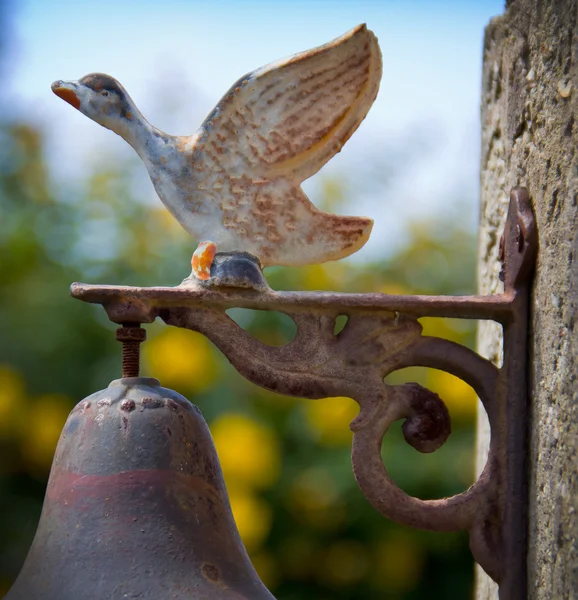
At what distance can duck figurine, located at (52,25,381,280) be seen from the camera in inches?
46.7

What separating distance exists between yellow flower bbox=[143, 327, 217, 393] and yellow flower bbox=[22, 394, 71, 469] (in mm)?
334

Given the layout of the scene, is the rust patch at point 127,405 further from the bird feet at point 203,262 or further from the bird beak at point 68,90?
the bird beak at point 68,90

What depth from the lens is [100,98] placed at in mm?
1247

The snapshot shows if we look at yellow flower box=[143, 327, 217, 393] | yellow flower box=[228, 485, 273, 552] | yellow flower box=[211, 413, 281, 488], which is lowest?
yellow flower box=[228, 485, 273, 552]

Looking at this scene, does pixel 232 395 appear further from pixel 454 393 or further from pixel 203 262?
pixel 203 262

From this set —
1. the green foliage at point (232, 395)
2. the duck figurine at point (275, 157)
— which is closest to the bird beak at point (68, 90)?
the duck figurine at point (275, 157)

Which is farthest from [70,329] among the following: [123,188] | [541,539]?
[541,539]

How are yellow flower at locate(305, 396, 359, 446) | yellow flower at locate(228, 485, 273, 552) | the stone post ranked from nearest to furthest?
the stone post < yellow flower at locate(228, 485, 273, 552) < yellow flower at locate(305, 396, 359, 446)

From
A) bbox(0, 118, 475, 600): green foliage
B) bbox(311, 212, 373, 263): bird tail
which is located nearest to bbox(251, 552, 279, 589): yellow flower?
bbox(0, 118, 475, 600): green foliage

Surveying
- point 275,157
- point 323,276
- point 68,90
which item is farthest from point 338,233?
point 323,276

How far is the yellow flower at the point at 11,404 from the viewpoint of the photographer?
9.34 ft

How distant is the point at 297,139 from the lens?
1.20 m

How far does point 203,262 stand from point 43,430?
187cm

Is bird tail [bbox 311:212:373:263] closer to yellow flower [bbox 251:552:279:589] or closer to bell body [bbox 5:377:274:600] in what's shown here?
bell body [bbox 5:377:274:600]
